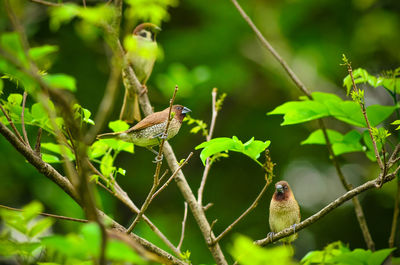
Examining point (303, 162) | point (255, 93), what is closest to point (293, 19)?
point (255, 93)

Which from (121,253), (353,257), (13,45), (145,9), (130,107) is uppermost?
(145,9)

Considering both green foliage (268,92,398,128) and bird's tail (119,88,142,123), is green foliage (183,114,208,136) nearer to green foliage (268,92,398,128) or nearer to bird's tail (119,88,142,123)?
green foliage (268,92,398,128)

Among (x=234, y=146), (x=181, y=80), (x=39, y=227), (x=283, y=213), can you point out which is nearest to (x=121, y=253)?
(x=39, y=227)

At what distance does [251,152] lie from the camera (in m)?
2.82

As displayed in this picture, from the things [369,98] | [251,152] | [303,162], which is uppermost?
[251,152]

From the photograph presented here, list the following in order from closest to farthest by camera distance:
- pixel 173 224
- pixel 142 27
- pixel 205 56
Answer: pixel 142 27 < pixel 173 224 < pixel 205 56

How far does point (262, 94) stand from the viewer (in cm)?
888

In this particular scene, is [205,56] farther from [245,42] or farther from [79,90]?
[79,90]

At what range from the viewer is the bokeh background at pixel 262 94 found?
A: 24.9ft

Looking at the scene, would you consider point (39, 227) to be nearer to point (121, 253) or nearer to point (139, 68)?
point (121, 253)

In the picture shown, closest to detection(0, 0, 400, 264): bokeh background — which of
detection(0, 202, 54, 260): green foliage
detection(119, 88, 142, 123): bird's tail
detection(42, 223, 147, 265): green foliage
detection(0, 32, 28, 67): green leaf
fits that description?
detection(119, 88, 142, 123): bird's tail

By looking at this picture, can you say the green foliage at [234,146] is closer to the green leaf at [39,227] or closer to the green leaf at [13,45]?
the green leaf at [39,227]

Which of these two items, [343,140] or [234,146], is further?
[343,140]

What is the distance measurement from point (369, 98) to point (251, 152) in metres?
5.23
